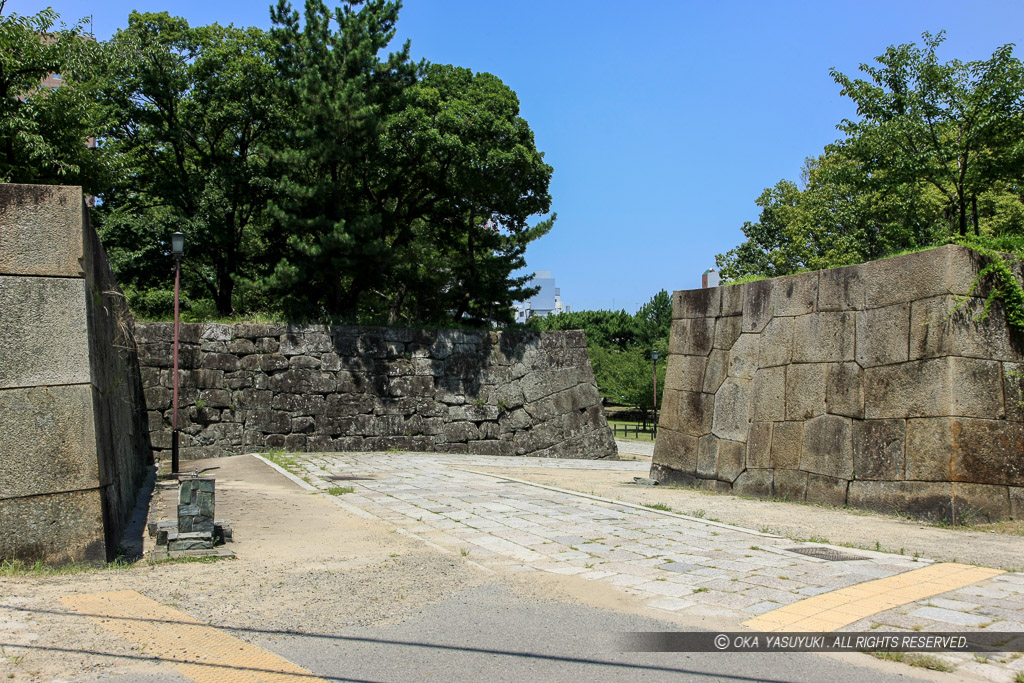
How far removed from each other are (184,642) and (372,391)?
13.1 metres

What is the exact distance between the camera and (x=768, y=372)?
31.7 feet

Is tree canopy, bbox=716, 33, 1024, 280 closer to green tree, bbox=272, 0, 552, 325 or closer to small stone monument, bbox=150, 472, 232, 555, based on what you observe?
green tree, bbox=272, 0, 552, 325

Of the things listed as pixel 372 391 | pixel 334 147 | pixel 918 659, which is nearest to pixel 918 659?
pixel 918 659

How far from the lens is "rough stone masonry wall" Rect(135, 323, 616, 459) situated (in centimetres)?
1566

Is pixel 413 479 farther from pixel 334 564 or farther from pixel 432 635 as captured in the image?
pixel 432 635

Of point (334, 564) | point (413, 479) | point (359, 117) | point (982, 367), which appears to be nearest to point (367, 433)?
point (413, 479)

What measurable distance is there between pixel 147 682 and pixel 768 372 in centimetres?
805

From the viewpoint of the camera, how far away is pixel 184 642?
3965mm

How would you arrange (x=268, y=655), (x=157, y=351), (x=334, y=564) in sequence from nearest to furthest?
(x=268, y=655), (x=334, y=564), (x=157, y=351)

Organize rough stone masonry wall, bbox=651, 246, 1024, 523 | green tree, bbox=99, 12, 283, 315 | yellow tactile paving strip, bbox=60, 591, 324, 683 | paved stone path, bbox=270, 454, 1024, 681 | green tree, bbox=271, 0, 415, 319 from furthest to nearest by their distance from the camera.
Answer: green tree, bbox=99, 12, 283, 315 → green tree, bbox=271, 0, 415, 319 → rough stone masonry wall, bbox=651, 246, 1024, 523 → paved stone path, bbox=270, 454, 1024, 681 → yellow tactile paving strip, bbox=60, 591, 324, 683

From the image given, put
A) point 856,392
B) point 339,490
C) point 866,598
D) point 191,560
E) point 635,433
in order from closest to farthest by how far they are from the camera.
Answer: point 866,598, point 191,560, point 856,392, point 339,490, point 635,433

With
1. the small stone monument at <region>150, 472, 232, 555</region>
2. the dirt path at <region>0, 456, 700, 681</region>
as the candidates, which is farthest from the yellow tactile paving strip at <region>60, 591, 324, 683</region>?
the small stone monument at <region>150, 472, 232, 555</region>

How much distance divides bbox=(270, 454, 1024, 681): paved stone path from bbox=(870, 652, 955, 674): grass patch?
73 mm

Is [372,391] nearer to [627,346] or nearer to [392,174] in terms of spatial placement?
[392,174]
